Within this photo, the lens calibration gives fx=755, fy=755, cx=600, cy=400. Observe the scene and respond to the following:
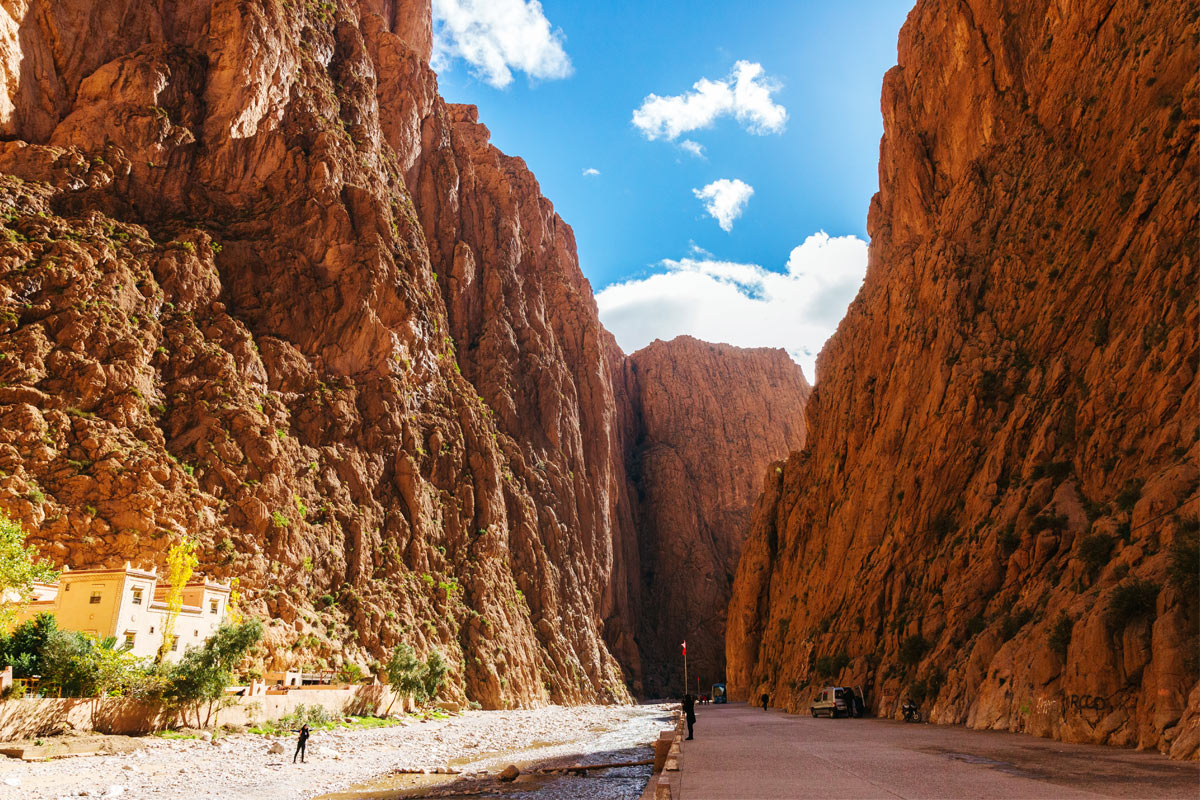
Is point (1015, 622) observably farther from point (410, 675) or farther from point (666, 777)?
point (410, 675)

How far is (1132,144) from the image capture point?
26.9 metres

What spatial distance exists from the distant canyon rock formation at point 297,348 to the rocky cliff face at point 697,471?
9941 mm

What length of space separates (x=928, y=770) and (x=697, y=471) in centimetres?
10406

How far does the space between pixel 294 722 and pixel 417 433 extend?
97.5 feet

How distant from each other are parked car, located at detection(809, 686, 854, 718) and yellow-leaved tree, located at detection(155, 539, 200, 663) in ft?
87.1

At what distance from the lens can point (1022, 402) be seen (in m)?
29.0

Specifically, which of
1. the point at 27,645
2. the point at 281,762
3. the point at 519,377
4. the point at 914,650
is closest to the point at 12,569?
the point at 27,645

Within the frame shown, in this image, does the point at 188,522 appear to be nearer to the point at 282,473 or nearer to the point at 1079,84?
the point at 282,473

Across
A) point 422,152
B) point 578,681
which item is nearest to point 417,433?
point 578,681

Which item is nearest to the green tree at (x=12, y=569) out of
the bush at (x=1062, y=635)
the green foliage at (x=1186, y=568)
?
the bush at (x=1062, y=635)

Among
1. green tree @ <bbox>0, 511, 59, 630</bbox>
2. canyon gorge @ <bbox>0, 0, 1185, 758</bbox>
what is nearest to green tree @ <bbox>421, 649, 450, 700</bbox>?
canyon gorge @ <bbox>0, 0, 1185, 758</bbox>

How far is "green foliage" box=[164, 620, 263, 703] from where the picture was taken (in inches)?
1101

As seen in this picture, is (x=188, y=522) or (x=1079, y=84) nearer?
(x=1079, y=84)

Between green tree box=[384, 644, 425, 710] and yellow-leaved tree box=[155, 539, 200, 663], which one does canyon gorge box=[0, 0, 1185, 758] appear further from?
green tree box=[384, 644, 425, 710]
